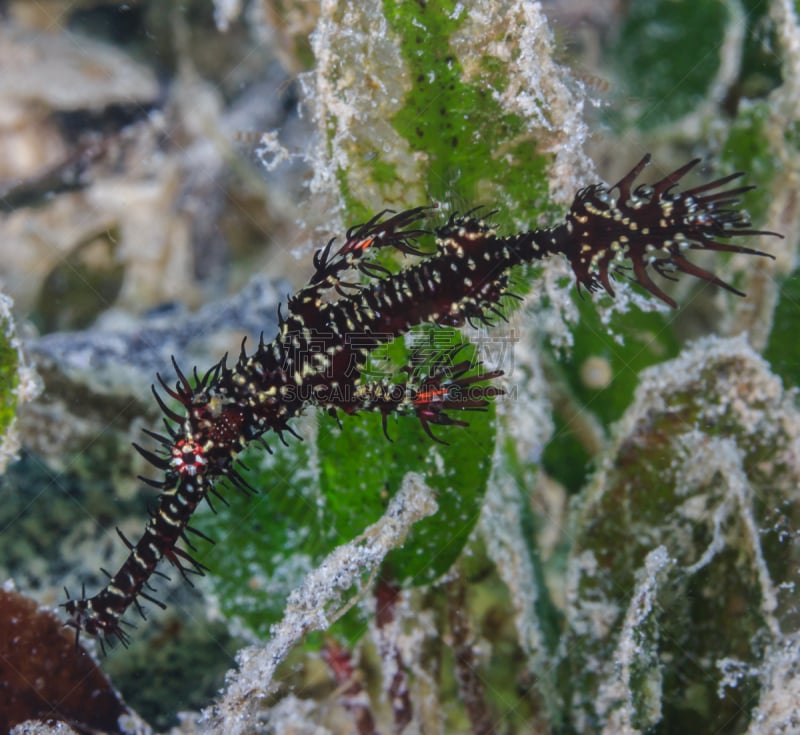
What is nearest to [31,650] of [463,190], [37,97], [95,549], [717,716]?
[95,549]

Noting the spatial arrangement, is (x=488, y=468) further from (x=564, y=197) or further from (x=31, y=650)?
(x=31, y=650)

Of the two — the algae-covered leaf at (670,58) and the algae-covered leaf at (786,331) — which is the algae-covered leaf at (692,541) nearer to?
the algae-covered leaf at (786,331)

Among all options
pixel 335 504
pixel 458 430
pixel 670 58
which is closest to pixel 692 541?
pixel 458 430

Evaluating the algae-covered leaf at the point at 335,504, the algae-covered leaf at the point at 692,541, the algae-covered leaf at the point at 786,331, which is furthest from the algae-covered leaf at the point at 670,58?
the algae-covered leaf at the point at 335,504

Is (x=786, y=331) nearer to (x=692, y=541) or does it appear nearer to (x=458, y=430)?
(x=692, y=541)

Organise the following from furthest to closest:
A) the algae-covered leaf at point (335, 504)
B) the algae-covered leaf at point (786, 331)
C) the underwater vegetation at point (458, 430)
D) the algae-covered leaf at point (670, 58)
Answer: the algae-covered leaf at point (670, 58) → the algae-covered leaf at point (786, 331) → the algae-covered leaf at point (335, 504) → the underwater vegetation at point (458, 430)

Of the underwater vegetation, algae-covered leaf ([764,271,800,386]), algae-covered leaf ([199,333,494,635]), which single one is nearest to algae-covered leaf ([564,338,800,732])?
the underwater vegetation

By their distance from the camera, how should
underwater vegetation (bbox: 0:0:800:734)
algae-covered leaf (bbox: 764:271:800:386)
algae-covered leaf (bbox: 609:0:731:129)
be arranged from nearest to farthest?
→ underwater vegetation (bbox: 0:0:800:734), algae-covered leaf (bbox: 764:271:800:386), algae-covered leaf (bbox: 609:0:731:129)

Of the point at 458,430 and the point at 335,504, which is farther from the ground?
the point at 458,430

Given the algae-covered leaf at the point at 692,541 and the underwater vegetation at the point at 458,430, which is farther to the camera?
the algae-covered leaf at the point at 692,541

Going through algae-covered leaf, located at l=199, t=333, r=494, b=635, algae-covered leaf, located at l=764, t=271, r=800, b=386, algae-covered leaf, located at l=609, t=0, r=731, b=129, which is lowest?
algae-covered leaf, located at l=199, t=333, r=494, b=635

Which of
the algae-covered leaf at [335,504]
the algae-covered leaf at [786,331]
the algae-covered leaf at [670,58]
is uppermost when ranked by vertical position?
the algae-covered leaf at [670,58]

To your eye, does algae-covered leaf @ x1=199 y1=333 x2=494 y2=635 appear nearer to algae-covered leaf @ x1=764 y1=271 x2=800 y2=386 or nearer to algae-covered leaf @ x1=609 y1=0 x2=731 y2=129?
algae-covered leaf @ x1=764 y1=271 x2=800 y2=386
